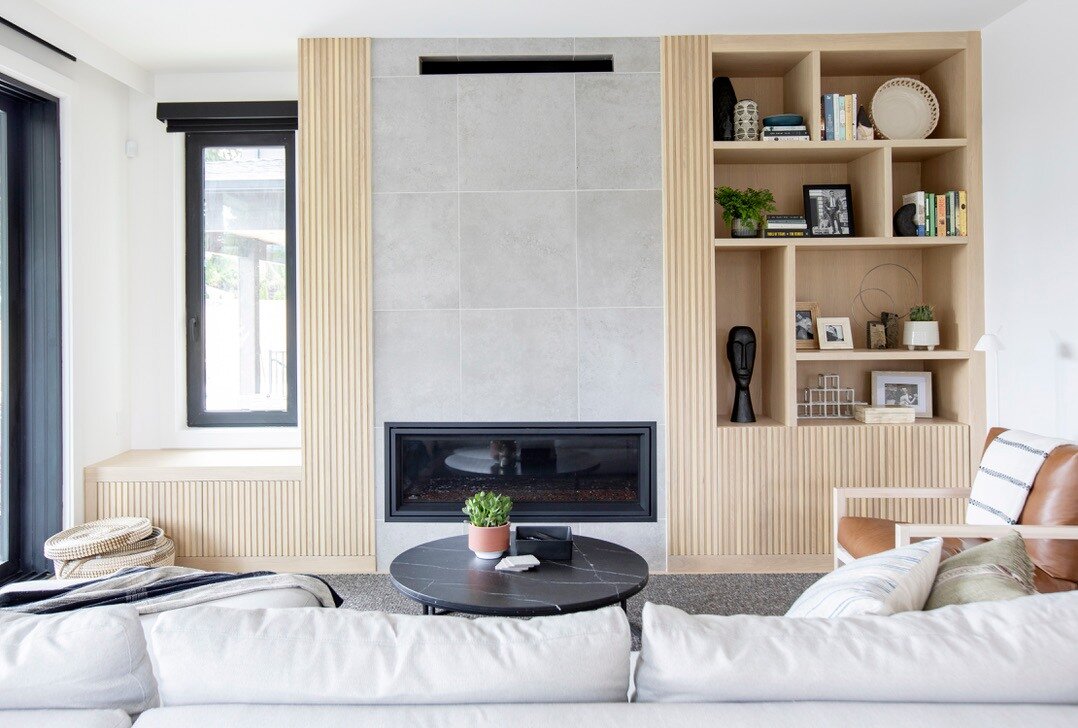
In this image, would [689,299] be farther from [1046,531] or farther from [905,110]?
[1046,531]

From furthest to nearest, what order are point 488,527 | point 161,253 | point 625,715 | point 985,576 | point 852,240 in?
1. point 161,253
2. point 852,240
3. point 488,527
4. point 985,576
5. point 625,715

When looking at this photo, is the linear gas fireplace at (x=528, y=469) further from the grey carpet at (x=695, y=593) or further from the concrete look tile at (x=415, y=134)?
the concrete look tile at (x=415, y=134)

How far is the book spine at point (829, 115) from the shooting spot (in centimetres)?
384

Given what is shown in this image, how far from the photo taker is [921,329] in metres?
3.83

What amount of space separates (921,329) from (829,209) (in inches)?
30.3

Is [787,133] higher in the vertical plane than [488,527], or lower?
higher

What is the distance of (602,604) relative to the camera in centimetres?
241

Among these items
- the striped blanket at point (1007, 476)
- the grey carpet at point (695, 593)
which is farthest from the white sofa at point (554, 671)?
the grey carpet at point (695, 593)

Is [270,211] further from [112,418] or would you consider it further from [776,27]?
[776,27]

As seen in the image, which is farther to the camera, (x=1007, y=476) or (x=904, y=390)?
(x=904, y=390)

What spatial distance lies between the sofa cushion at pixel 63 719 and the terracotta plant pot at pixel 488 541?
171 cm

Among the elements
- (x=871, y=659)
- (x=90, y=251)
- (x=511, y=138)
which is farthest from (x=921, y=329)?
(x=90, y=251)

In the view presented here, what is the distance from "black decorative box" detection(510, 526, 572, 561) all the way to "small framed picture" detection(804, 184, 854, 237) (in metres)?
2.19

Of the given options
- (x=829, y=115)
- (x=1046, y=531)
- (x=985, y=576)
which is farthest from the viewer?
(x=829, y=115)
